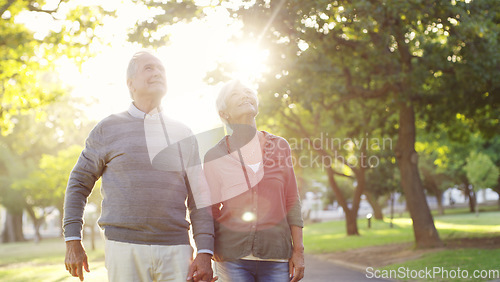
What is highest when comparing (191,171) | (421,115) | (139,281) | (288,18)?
(288,18)

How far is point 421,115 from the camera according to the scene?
743 inches

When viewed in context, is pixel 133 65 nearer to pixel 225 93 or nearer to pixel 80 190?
pixel 225 93

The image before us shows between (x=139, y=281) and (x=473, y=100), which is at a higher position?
(x=473, y=100)

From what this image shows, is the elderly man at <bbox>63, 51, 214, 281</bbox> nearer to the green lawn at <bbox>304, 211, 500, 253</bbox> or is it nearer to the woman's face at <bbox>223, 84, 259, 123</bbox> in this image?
the woman's face at <bbox>223, 84, 259, 123</bbox>

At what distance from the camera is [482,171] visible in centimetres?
4647

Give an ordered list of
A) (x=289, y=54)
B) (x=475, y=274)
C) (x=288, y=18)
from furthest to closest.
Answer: (x=289, y=54) → (x=288, y=18) → (x=475, y=274)

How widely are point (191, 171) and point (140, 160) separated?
0.34 metres

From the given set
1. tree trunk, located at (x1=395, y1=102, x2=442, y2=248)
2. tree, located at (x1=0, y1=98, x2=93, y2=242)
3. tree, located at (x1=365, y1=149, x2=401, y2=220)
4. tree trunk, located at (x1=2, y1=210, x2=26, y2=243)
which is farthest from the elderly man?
tree trunk, located at (x1=2, y1=210, x2=26, y2=243)

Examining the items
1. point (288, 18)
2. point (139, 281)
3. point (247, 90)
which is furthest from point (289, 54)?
point (139, 281)

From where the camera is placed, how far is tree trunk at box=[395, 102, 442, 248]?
16656 mm

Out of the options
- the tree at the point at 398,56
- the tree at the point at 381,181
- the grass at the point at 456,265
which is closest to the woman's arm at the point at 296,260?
the grass at the point at 456,265

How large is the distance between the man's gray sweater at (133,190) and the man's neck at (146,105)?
53 mm

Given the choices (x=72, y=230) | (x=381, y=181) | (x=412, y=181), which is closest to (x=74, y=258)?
(x=72, y=230)

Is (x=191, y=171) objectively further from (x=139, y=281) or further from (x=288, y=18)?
(x=288, y=18)
